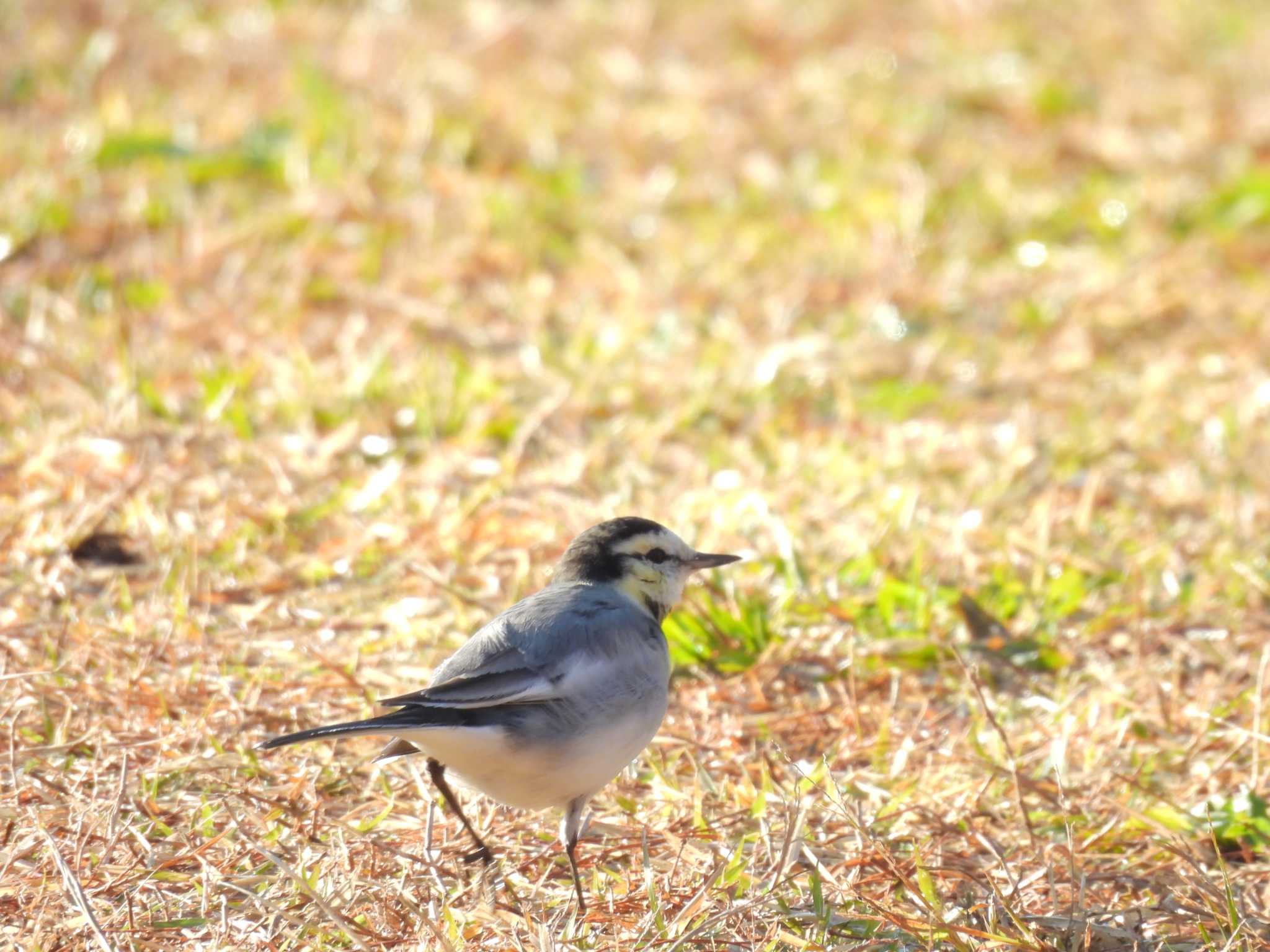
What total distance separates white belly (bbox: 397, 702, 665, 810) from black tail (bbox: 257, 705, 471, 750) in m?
0.04

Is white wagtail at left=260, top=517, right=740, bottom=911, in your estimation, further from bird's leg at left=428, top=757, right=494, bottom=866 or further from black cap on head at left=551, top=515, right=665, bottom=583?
black cap on head at left=551, top=515, right=665, bottom=583

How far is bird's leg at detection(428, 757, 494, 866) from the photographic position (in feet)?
13.6

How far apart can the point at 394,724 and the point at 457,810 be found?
0.55m

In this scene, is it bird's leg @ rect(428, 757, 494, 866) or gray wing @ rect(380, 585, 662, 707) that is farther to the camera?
bird's leg @ rect(428, 757, 494, 866)

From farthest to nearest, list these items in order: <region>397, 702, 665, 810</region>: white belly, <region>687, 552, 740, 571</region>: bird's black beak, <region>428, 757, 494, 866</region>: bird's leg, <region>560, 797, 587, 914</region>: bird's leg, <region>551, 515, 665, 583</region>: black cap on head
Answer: <region>687, 552, 740, 571</region>: bird's black beak
<region>551, 515, 665, 583</region>: black cap on head
<region>428, 757, 494, 866</region>: bird's leg
<region>560, 797, 587, 914</region>: bird's leg
<region>397, 702, 665, 810</region>: white belly

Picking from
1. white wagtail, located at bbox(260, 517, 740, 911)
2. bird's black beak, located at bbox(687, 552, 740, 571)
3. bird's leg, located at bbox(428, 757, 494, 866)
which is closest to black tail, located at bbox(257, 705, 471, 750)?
white wagtail, located at bbox(260, 517, 740, 911)

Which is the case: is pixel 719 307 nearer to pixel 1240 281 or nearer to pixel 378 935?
pixel 1240 281

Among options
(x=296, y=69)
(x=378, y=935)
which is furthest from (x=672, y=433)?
(x=296, y=69)

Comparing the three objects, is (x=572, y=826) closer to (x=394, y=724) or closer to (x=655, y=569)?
(x=394, y=724)

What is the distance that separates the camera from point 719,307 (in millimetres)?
7977

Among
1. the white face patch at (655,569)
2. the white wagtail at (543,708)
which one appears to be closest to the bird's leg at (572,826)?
the white wagtail at (543,708)

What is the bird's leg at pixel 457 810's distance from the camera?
4.14 m

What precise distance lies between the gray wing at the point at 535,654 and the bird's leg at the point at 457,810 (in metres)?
0.21

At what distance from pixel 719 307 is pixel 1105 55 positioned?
13.5 feet
